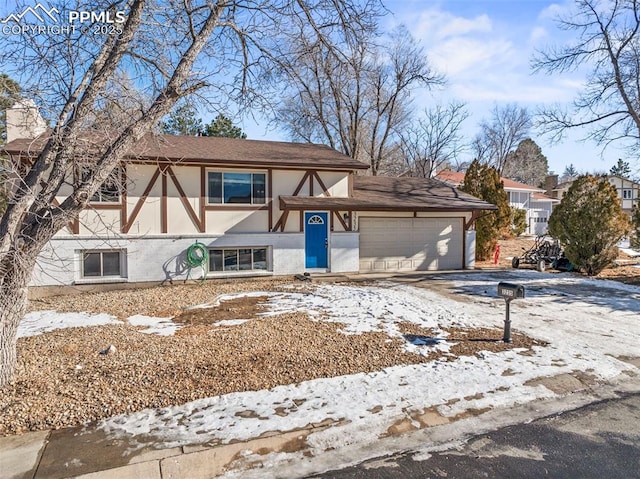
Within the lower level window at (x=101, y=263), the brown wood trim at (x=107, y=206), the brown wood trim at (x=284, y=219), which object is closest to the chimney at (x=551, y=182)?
the brown wood trim at (x=284, y=219)

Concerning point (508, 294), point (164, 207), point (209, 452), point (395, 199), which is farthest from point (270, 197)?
point (209, 452)

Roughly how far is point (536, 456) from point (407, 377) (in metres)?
1.64

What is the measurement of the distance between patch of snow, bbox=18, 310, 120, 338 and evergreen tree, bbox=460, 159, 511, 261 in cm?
1592

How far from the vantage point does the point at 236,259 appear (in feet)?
39.9

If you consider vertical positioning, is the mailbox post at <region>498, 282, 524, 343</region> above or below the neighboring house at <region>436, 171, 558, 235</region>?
below

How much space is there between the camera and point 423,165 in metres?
30.1

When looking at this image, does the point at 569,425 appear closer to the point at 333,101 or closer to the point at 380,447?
the point at 380,447

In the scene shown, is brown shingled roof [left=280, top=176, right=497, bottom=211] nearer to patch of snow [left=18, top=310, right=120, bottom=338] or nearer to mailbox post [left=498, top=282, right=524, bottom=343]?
patch of snow [left=18, top=310, right=120, bottom=338]

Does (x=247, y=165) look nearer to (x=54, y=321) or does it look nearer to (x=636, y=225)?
(x=54, y=321)

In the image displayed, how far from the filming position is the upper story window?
1183 centimetres

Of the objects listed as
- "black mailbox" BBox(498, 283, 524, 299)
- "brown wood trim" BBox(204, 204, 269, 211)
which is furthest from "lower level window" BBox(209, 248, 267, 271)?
"black mailbox" BBox(498, 283, 524, 299)

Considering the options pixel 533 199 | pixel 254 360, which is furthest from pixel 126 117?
pixel 533 199

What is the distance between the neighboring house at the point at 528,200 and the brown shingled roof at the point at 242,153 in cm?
2216

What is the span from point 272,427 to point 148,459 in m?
1.06
